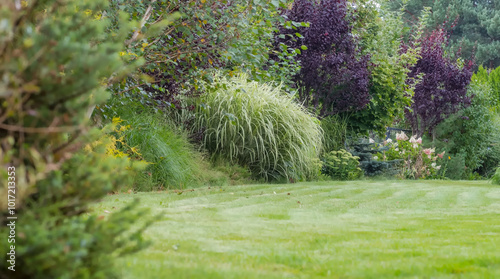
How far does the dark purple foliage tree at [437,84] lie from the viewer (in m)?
16.3

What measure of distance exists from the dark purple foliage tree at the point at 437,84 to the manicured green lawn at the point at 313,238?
32.8 ft

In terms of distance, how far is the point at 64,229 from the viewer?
1.58 meters

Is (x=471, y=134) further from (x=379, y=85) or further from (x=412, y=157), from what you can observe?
(x=379, y=85)

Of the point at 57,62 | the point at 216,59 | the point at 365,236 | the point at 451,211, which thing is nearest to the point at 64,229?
the point at 57,62

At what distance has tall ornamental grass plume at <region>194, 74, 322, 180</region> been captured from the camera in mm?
9609

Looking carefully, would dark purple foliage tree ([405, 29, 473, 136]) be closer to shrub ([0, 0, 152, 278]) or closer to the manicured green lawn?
the manicured green lawn

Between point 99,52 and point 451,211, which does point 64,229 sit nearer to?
point 99,52

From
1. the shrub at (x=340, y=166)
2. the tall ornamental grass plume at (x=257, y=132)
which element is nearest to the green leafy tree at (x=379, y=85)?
the shrub at (x=340, y=166)

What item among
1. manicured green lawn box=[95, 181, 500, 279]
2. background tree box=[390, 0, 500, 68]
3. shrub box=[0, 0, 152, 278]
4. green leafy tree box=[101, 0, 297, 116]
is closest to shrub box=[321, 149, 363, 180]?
manicured green lawn box=[95, 181, 500, 279]

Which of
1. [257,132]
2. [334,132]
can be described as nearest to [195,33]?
[257,132]

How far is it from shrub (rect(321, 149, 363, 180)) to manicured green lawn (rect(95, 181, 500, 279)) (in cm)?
460

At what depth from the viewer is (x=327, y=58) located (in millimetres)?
11633

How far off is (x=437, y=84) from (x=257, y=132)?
29.5 ft

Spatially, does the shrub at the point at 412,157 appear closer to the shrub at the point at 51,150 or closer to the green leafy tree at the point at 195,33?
the green leafy tree at the point at 195,33
